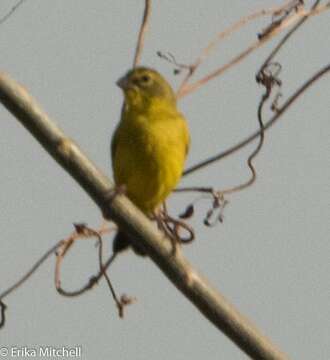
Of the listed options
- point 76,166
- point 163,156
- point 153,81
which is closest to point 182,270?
point 76,166

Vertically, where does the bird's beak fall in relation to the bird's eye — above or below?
above

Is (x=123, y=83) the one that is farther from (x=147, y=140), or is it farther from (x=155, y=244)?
(x=155, y=244)

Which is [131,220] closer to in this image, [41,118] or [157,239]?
[157,239]

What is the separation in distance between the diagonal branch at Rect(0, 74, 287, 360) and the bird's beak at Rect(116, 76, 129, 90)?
220 cm

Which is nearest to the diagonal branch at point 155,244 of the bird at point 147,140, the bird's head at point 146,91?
the bird at point 147,140

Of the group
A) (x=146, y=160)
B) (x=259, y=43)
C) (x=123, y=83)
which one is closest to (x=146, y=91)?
(x=123, y=83)

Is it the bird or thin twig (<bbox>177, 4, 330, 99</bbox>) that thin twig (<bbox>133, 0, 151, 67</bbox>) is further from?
the bird

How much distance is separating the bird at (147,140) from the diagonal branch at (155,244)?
1.77m

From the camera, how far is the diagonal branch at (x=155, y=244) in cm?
148

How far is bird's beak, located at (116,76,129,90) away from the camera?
3834 mm

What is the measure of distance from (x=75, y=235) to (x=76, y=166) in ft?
2.15

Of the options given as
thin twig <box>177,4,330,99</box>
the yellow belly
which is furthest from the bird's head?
thin twig <box>177,4,330,99</box>

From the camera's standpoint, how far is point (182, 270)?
5.66ft

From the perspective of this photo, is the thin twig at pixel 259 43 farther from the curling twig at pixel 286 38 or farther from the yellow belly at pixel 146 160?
the yellow belly at pixel 146 160
